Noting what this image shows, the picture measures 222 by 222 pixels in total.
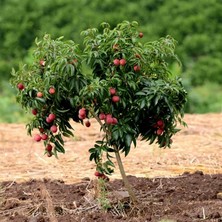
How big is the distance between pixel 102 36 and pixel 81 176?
2.01m

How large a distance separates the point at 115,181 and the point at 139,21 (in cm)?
1171

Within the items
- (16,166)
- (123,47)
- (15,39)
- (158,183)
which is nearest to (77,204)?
(158,183)

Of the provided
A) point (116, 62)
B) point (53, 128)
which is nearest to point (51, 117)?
point (53, 128)

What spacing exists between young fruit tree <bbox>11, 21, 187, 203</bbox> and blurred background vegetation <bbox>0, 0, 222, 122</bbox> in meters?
11.0

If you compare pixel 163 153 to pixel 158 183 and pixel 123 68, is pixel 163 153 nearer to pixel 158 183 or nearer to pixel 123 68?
pixel 158 183

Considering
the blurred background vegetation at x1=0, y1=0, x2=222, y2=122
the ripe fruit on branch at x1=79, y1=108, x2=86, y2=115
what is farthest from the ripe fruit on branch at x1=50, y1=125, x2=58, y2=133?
the blurred background vegetation at x1=0, y1=0, x2=222, y2=122

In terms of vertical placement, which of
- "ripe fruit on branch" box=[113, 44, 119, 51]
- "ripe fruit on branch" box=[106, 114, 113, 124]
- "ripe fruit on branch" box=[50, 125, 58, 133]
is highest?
"ripe fruit on branch" box=[113, 44, 119, 51]

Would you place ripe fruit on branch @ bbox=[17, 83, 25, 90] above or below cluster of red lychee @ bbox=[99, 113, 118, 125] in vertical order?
above

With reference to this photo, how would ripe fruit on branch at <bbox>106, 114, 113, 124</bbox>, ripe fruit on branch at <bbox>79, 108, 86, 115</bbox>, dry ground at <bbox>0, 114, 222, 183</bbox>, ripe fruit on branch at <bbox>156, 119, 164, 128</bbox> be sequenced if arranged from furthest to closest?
dry ground at <bbox>0, 114, 222, 183</bbox> < ripe fruit on branch at <bbox>156, 119, 164, 128</bbox> < ripe fruit on branch at <bbox>106, 114, 113, 124</bbox> < ripe fruit on branch at <bbox>79, 108, 86, 115</bbox>

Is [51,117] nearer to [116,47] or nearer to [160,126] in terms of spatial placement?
[116,47]

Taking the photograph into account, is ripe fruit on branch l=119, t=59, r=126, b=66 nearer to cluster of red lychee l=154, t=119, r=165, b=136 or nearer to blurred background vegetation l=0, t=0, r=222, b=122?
cluster of red lychee l=154, t=119, r=165, b=136

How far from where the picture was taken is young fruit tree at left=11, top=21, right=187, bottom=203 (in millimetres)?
4734

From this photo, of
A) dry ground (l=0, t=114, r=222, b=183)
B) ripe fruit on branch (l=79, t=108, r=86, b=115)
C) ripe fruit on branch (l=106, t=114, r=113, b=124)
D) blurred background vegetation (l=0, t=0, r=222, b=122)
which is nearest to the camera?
ripe fruit on branch (l=79, t=108, r=86, b=115)

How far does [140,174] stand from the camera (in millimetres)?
6594
